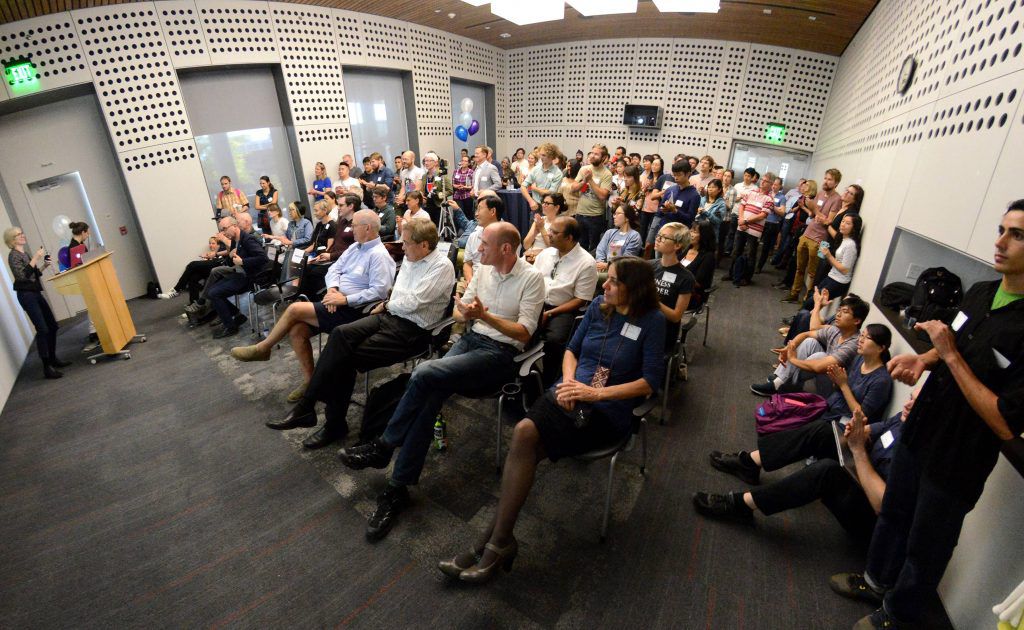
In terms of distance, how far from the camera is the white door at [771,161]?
9797mm

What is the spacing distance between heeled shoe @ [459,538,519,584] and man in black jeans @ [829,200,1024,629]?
1.58 metres

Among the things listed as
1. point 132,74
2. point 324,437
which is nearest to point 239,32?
point 132,74

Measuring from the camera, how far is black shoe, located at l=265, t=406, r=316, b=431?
3.16m

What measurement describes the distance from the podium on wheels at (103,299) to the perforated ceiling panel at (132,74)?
2637mm

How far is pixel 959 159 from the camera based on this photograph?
98.7 inches

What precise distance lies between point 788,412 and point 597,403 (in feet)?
4.32

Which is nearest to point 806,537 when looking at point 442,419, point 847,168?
point 442,419

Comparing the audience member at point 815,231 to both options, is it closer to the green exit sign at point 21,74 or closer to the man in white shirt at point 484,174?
the man in white shirt at point 484,174

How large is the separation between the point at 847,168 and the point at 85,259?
8.98 m

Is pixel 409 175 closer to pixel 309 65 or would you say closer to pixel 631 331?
pixel 309 65

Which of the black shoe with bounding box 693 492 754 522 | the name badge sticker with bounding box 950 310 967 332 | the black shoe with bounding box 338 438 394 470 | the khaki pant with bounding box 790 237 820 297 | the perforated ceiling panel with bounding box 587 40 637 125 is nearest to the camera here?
the name badge sticker with bounding box 950 310 967 332

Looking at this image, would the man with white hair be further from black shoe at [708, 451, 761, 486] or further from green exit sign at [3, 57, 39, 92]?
green exit sign at [3, 57, 39, 92]

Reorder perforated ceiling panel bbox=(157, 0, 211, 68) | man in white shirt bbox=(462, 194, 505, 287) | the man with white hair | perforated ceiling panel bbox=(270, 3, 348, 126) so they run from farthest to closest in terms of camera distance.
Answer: perforated ceiling panel bbox=(270, 3, 348, 126) < perforated ceiling panel bbox=(157, 0, 211, 68) < man in white shirt bbox=(462, 194, 505, 287) < the man with white hair

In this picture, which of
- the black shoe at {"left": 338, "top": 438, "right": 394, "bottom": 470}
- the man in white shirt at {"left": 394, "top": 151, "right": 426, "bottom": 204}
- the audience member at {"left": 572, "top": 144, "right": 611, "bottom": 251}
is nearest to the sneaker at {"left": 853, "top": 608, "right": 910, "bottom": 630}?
the black shoe at {"left": 338, "top": 438, "right": 394, "bottom": 470}
